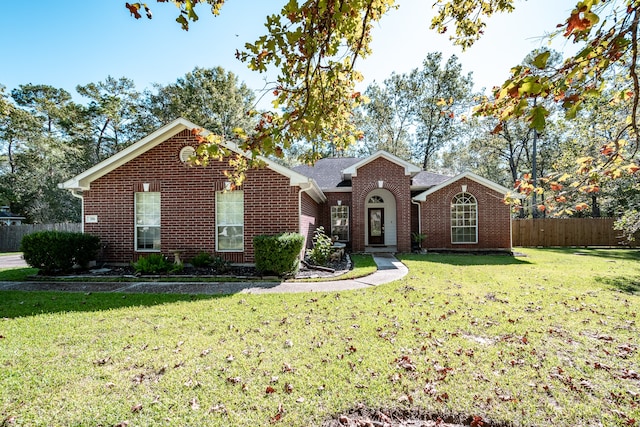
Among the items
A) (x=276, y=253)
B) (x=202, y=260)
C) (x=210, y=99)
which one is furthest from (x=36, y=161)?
(x=276, y=253)

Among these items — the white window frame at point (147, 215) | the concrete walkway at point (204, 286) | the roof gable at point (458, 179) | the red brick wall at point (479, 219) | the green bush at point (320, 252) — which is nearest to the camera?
the concrete walkway at point (204, 286)

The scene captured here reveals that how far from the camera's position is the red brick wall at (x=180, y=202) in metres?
10.1

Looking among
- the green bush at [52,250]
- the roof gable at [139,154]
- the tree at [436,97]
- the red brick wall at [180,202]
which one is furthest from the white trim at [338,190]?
the tree at [436,97]

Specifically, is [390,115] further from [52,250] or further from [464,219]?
[52,250]

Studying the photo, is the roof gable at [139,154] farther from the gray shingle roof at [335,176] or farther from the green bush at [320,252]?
the gray shingle roof at [335,176]

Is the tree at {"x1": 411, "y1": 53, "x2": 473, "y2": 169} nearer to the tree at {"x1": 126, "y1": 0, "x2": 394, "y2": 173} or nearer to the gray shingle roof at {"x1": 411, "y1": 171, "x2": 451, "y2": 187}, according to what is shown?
the gray shingle roof at {"x1": 411, "y1": 171, "x2": 451, "y2": 187}

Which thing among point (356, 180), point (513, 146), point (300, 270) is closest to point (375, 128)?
Result: point (513, 146)

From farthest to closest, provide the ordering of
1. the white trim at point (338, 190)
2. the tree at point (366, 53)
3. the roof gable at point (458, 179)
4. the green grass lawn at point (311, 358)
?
the white trim at point (338, 190)
the roof gable at point (458, 179)
the green grass lawn at point (311, 358)
the tree at point (366, 53)

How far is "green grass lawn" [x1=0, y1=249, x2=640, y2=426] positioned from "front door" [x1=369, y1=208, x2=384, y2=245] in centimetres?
1192

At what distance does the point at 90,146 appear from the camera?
30.9 m

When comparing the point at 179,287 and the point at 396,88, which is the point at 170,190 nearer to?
the point at 179,287

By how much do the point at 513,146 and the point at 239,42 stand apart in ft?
125

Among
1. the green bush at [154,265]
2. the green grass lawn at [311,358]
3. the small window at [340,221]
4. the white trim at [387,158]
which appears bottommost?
the green grass lawn at [311,358]

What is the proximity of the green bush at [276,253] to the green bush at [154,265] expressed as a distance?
278cm
